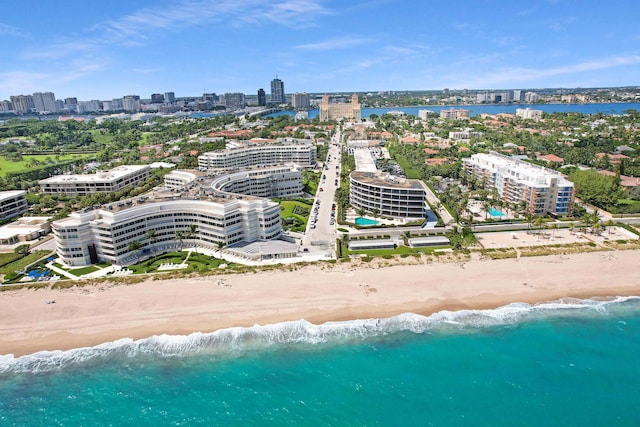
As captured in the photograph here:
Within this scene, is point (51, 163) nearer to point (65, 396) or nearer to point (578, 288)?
point (65, 396)

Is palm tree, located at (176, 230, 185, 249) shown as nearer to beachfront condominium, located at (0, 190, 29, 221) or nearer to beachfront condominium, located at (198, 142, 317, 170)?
beachfront condominium, located at (0, 190, 29, 221)

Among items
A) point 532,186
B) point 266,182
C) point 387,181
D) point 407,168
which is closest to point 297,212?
point 266,182

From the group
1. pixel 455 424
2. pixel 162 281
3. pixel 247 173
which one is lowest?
pixel 455 424

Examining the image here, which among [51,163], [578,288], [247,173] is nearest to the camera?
[578,288]

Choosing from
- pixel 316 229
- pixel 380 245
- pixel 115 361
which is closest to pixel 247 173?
A: pixel 316 229

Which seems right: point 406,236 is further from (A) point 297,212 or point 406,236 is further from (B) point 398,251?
(A) point 297,212

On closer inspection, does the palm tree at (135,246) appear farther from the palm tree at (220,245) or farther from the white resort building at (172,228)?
the palm tree at (220,245)
